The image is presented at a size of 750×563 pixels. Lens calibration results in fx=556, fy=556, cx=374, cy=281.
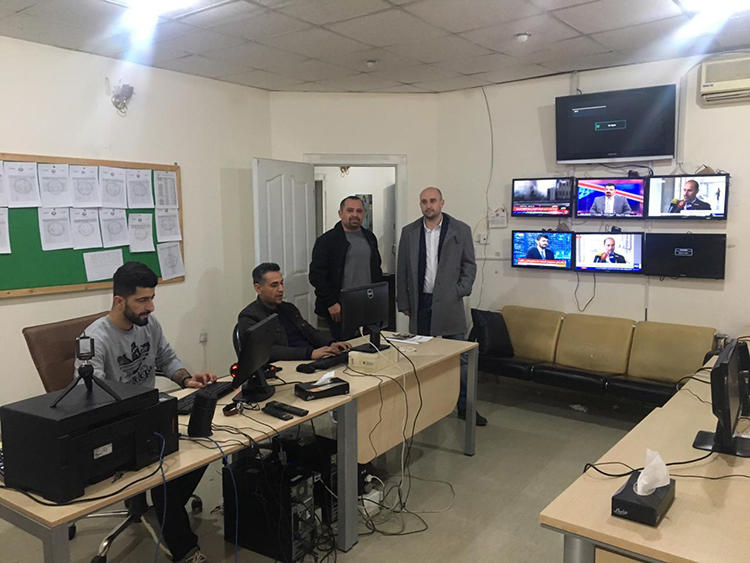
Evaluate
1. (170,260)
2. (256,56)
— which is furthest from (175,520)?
(256,56)

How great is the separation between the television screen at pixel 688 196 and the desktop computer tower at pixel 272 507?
338 centimetres

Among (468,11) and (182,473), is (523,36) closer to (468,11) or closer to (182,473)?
(468,11)

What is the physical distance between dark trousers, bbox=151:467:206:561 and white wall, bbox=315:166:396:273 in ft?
16.2

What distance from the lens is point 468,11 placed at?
3.16 m

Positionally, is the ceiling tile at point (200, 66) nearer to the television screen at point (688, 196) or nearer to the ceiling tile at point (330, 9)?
the ceiling tile at point (330, 9)

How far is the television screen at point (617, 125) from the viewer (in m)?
4.21

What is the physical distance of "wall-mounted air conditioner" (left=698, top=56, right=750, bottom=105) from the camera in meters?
3.87

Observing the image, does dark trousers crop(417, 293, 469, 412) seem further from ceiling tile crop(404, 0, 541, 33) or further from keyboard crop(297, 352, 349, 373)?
ceiling tile crop(404, 0, 541, 33)

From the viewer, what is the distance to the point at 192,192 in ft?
15.4

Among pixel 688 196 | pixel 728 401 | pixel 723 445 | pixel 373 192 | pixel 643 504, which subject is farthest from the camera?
pixel 373 192

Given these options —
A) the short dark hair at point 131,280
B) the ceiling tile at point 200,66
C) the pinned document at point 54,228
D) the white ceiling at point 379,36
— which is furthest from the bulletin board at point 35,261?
the short dark hair at point 131,280

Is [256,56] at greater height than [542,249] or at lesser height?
greater

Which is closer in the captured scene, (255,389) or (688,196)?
(255,389)

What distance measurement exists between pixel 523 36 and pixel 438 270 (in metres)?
1.69
